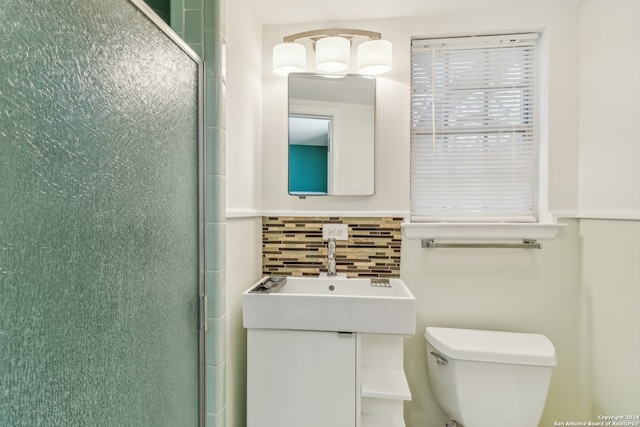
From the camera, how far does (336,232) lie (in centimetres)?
174

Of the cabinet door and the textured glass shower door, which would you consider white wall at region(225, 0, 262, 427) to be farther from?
the textured glass shower door

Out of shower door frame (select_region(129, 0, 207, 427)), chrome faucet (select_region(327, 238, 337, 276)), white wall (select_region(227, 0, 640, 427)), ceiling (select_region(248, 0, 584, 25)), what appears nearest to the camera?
shower door frame (select_region(129, 0, 207, 427))

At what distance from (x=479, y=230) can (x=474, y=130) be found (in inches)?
22.0

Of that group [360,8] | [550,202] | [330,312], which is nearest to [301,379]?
[330,312]

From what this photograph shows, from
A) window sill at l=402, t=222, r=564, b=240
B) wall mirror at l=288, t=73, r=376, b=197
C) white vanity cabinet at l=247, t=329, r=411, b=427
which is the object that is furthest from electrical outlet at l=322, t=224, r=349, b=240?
white vanity cabinet at l=247, t=329, r=411, b=427

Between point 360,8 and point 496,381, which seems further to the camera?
point 360,8

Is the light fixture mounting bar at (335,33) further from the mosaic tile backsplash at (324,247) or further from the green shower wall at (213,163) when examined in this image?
the mosaic tile backsplash at (324,247)

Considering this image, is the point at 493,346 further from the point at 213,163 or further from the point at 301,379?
the point at 213,163

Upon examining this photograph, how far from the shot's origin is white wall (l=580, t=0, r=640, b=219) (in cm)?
128

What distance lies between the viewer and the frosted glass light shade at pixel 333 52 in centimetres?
161

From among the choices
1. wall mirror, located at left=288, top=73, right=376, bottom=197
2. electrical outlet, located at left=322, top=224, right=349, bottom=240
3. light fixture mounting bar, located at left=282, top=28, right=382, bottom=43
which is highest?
light fixture mounting bar, located at left=282, top=28, right=382, bottom=43

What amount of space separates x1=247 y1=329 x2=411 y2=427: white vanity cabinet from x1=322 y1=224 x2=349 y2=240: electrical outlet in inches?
22.3

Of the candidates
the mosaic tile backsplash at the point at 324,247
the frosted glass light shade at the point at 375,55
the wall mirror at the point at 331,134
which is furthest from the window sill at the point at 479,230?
the frosted glass light shade at the point at 375,55

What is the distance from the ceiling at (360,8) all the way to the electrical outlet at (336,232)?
1.12 m
